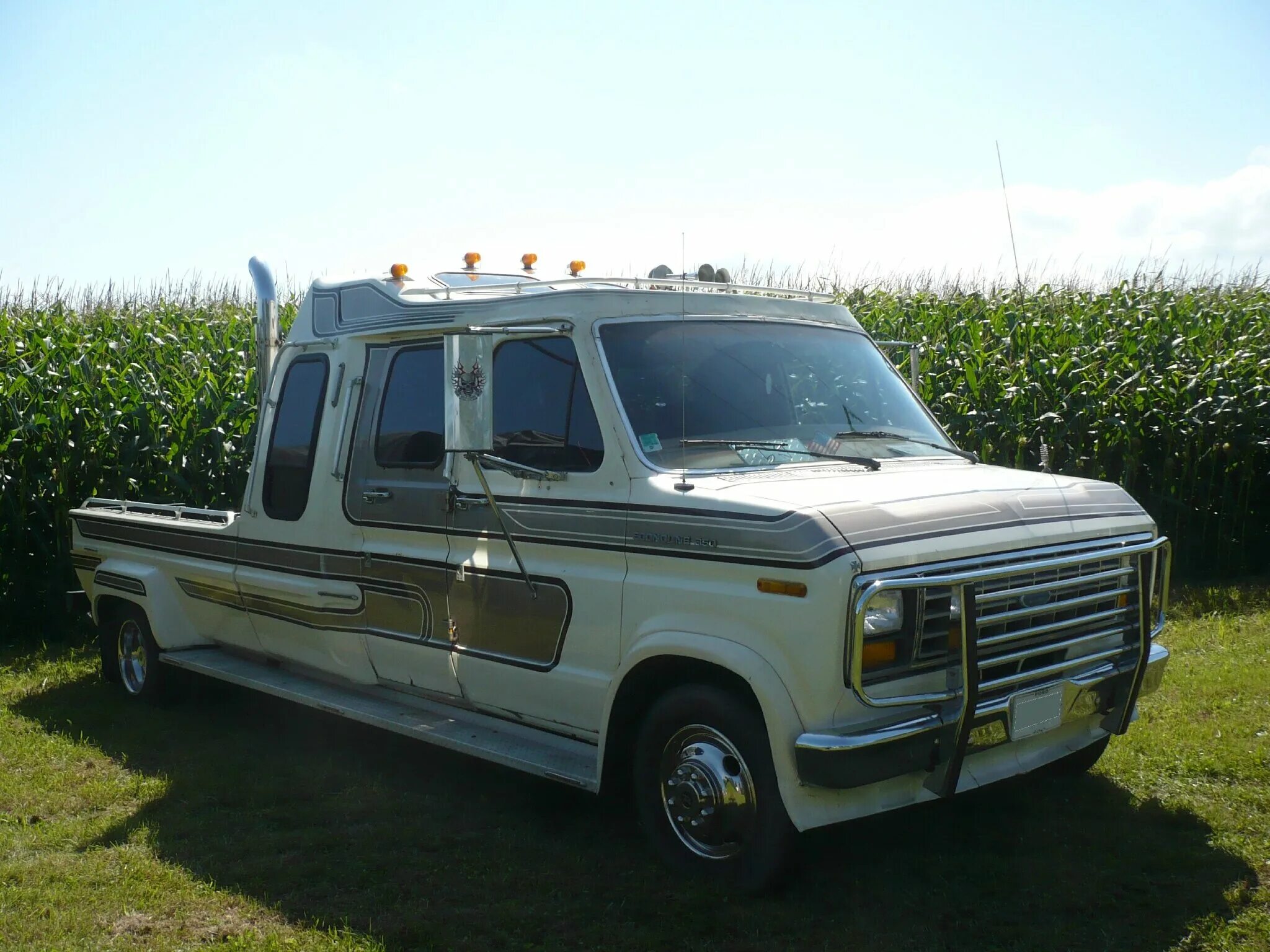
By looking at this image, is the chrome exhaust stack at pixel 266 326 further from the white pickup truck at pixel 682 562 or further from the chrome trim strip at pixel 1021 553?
the chrome trim strip at pixel 1021 553

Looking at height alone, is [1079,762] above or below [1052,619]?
below

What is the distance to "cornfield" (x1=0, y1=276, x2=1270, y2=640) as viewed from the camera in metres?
10.0

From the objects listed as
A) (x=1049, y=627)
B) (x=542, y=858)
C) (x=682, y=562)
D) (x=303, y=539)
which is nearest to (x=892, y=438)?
(x=1049, y=627)

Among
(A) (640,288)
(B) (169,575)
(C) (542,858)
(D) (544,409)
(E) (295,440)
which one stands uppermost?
(A) (640,288)

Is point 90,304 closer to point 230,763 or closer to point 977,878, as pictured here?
point 230,763

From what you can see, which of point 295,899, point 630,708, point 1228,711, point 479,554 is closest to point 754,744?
point 630,708

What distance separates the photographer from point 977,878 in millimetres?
4777

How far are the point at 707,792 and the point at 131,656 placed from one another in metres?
5.05

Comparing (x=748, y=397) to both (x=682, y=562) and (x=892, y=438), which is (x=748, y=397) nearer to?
(x=892, y=438)

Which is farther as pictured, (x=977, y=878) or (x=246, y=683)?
(x=246, y=683)

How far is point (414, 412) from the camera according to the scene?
233 inches

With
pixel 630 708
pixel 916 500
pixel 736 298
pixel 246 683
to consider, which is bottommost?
pixel 246 683

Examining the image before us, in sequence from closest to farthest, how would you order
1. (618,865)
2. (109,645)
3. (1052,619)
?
(1052,619) → (618,865) → (109,645)

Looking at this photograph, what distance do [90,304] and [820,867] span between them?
1678 centimetres
